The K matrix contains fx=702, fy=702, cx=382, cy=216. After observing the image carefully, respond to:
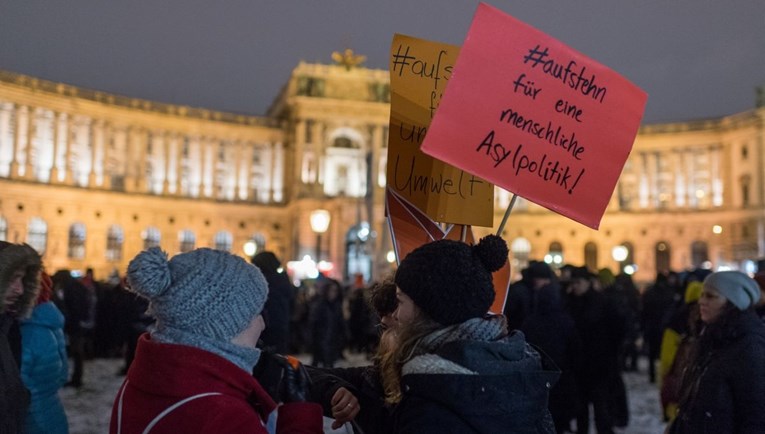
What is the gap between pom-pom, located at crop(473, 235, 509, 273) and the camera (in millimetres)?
2258

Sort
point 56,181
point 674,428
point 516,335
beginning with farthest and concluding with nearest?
point 56,181, point 674,428, point 516,335

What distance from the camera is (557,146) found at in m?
3.24

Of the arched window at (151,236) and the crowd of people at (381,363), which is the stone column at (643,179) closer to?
the arched window at (151,236)

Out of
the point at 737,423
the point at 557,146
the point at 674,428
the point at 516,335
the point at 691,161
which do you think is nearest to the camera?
the point at 516,335

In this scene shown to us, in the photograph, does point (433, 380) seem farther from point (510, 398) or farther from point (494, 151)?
point (494, 151)

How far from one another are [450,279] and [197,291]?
76 cm

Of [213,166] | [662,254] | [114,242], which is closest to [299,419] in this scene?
[114,242]

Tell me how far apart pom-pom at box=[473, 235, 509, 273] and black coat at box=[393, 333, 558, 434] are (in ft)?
0.88

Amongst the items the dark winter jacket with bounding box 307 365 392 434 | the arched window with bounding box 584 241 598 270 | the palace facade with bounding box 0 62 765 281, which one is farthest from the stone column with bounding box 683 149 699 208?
the dark winter jacket with bounding box 307 365 392 434

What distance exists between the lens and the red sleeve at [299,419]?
199 cm

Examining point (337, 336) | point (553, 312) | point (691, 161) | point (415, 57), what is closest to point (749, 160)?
point (691, 161)

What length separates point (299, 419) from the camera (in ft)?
6.56

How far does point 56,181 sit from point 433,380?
167ft

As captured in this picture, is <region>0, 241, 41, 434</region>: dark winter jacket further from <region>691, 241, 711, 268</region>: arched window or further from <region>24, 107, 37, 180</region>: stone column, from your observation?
<region>691, 241, 711, 268</region>: arched window
